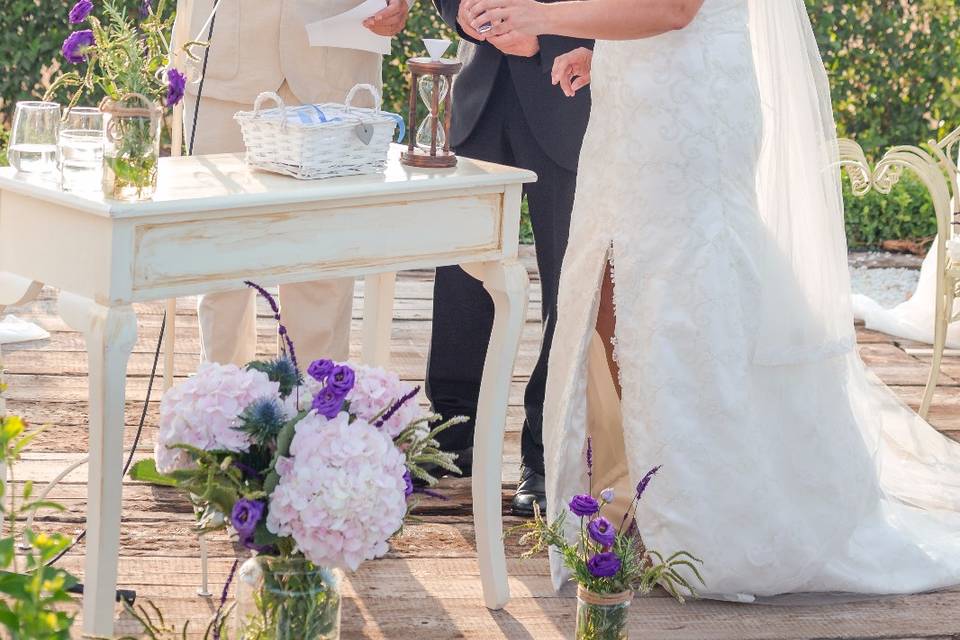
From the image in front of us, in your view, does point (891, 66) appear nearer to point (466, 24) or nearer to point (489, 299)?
point (489, 299)

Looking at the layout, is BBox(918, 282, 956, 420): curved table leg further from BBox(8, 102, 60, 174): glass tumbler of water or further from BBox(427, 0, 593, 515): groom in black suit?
BBox(8, 102, 60, 174): glass tumbler of water

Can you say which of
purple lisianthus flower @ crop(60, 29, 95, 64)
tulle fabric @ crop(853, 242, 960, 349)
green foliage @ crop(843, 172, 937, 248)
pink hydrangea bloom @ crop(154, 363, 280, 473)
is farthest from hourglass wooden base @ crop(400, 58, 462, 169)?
green foliage @ crop(843, 172, 937, 248)

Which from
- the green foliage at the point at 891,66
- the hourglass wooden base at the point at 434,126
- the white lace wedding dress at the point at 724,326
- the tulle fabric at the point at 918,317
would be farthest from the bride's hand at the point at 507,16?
the green foliage at the point at 891,66

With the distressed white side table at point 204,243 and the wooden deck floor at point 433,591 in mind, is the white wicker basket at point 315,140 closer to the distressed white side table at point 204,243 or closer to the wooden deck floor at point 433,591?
the distressed white side table at point 204,243

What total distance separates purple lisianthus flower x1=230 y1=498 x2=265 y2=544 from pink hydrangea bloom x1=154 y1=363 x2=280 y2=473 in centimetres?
9

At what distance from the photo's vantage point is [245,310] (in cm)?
349

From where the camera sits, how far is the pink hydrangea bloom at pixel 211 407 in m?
1.76

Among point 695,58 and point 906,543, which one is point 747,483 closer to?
point 906,543

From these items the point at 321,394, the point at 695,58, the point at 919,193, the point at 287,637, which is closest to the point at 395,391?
the point at 321,394

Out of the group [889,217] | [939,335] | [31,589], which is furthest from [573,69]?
[889,217]

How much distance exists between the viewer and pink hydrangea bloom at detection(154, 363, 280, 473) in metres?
1.76

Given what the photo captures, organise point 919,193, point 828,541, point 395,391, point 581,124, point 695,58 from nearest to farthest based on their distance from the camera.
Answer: point 395,391 → point 695,58 → point 828,541 → point 581,124 → point 919,193

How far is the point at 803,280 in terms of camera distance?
309 cm

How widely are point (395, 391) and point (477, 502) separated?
1.08 meters
